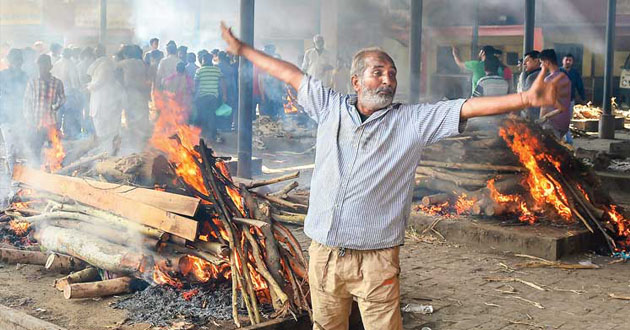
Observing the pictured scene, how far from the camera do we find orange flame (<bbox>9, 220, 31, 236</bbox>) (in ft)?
26.0

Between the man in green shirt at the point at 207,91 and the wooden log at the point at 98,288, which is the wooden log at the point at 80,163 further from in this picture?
the man in green shirt at the point at 207,91

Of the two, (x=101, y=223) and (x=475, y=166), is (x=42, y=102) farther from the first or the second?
(x=475, y=166)

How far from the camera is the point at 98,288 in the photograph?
5781mm

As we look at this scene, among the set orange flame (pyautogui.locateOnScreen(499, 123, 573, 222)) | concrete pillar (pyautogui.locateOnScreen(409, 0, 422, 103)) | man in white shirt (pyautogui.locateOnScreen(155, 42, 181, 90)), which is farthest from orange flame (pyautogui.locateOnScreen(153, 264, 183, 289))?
man in white shirt (pyautogui.locateOnScreen(155, 42, 181, 90))

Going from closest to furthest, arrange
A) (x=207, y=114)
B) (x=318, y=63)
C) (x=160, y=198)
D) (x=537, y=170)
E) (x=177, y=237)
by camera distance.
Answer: (x=177, y=237) < (x=160, y=198) < (x=537, y=170) < (x=207, y=114) < (x=318, y=63)

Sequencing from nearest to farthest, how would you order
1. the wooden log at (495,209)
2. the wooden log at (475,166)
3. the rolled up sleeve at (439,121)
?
the rolled up sleeve at (439,121) → the wooden log at (495,209) → the wooden log at (475,166)

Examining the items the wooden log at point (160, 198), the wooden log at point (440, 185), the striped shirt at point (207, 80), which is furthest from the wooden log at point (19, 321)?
the striped shirt at point (207, 80)

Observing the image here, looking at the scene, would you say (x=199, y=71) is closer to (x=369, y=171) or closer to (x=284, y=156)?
(x=284, y=156)

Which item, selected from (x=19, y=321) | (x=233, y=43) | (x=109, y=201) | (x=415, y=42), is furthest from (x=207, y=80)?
(x=233, y=43)

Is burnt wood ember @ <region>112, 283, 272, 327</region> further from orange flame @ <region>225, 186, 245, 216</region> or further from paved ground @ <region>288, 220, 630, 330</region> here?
paved ground @ <region>288, 220, 630, 330</region>

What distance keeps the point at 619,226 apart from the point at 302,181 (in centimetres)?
532

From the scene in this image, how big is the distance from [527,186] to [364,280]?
17.0ft

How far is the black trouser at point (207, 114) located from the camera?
1545cm

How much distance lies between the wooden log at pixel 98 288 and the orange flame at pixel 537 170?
15.7 feet
